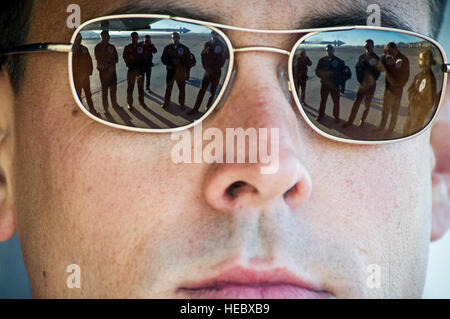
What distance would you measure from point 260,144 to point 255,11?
1.18 ft

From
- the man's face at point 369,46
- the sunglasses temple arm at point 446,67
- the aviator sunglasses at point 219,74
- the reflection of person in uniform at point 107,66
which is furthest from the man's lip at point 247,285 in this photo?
the sunglasses temple arm at point 446,67

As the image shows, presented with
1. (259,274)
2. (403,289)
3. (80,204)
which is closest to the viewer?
(259,274)

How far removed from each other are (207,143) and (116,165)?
0.24 metres

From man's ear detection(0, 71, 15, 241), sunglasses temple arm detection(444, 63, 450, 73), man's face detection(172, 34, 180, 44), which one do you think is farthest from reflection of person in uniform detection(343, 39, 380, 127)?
man's ear detection(0, 71, 15, 241)

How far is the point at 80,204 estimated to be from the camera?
4.27 ft

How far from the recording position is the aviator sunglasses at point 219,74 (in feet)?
3.99

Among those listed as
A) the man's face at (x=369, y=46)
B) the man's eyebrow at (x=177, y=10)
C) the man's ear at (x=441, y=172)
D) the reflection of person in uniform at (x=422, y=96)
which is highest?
the man's eyebrow at (x=177, y=10)

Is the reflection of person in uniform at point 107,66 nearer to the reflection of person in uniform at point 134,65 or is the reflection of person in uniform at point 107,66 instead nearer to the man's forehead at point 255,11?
the reflection of person in uniform at point 134,65

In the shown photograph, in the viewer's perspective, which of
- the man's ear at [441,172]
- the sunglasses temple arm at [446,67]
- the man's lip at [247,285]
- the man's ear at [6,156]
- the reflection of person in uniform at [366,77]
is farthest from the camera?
the man's ear at [441,172]

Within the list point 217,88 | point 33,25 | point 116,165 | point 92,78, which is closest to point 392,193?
point 217,88

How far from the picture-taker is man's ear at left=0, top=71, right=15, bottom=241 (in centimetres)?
155

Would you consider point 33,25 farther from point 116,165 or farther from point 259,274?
point 259,274

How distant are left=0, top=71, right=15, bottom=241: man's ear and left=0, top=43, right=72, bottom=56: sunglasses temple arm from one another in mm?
131

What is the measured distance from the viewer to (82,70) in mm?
1258
